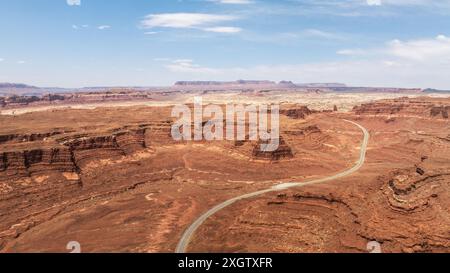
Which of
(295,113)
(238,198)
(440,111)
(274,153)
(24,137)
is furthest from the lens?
(295,113)

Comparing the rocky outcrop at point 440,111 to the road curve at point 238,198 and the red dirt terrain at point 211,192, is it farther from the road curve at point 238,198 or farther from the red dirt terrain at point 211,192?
the road curve at point 238,198

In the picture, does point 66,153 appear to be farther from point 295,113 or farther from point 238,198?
point 295,113

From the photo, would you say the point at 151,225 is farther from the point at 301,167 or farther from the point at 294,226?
the point at 301,167

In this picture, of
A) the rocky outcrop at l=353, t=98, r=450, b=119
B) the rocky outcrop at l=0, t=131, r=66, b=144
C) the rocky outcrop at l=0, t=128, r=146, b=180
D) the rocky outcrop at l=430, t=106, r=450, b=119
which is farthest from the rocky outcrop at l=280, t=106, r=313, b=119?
the rocky outcrop at l=0, t=131, r=66, b=144

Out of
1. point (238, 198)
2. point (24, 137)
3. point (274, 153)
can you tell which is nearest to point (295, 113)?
point (274, 153)

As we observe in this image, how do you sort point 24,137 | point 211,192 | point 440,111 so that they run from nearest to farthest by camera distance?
point 211,192
point 24,137
point 440,111

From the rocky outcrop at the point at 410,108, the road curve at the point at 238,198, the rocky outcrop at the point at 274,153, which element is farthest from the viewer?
the rocky outcrop at the point at 410,108

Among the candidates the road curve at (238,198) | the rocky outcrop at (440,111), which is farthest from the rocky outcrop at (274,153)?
the rocky outcrop at (440,111)

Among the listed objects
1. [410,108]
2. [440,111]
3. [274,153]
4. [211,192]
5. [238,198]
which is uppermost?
[410,108]
